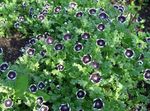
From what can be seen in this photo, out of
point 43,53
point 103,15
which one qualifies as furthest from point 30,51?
point 103,15

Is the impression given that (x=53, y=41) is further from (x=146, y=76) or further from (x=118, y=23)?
(x=146, y=76)

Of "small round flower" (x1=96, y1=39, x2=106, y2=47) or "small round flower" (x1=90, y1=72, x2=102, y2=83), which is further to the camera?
"small round flower" (x1=96, y1=39, x2=106, y2=47)

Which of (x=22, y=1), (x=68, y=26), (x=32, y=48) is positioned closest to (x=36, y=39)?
(x=32, y=48)

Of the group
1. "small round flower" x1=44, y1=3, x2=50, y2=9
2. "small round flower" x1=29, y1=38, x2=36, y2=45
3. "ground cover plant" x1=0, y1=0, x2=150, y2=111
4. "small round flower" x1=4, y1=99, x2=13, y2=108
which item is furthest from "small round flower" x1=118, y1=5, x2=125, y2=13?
"small round flower" x1=4, y1=99, x2=13, y2=108

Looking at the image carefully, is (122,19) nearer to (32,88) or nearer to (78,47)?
(78,47)

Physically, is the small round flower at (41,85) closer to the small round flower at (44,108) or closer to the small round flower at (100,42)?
the small round flower at (44,108)

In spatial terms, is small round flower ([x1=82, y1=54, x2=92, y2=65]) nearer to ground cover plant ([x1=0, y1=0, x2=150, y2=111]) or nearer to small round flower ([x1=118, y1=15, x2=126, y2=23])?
ground cover plant ([x1=0, y1=0, x2=150, y2=111])
